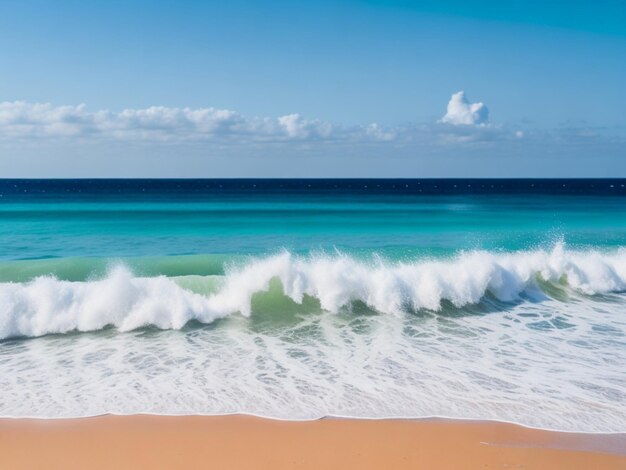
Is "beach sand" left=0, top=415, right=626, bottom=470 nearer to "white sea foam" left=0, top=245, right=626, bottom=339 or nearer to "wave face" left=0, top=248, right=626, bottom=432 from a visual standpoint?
"wave face" left=0, top=248, right=626, bottom=432

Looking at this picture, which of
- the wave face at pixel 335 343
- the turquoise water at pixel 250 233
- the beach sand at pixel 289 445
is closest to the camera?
the beach sand at pixel 289 445

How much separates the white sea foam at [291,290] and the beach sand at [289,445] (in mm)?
3920

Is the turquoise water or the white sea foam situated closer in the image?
the white sea foam

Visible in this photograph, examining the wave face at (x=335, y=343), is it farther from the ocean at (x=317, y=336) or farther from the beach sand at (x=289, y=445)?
the beach sand at (x=289, y=445)

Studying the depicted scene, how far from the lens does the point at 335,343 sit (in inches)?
356

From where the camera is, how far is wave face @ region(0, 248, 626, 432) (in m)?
6.54

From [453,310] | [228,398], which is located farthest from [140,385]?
[453,310]

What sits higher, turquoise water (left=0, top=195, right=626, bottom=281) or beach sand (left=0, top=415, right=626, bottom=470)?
turquoise water (left=0, top=195, right=626, bottom=281)

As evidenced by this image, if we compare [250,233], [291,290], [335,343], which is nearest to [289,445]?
[335,343]

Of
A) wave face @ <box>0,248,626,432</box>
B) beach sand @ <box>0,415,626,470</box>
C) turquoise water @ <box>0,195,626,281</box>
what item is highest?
turquoise water @ <box>0,195,626,281</box>

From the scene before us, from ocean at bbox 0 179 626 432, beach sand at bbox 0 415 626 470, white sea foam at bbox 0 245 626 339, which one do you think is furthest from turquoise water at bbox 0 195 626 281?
beach sand at bbox 0 415 626 470

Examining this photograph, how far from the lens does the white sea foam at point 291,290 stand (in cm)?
981

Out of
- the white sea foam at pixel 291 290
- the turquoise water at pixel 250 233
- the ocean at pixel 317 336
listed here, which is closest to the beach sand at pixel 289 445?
the ocean at pixel 317 336

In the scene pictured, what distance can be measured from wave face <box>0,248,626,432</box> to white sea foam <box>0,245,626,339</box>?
0.10ft
